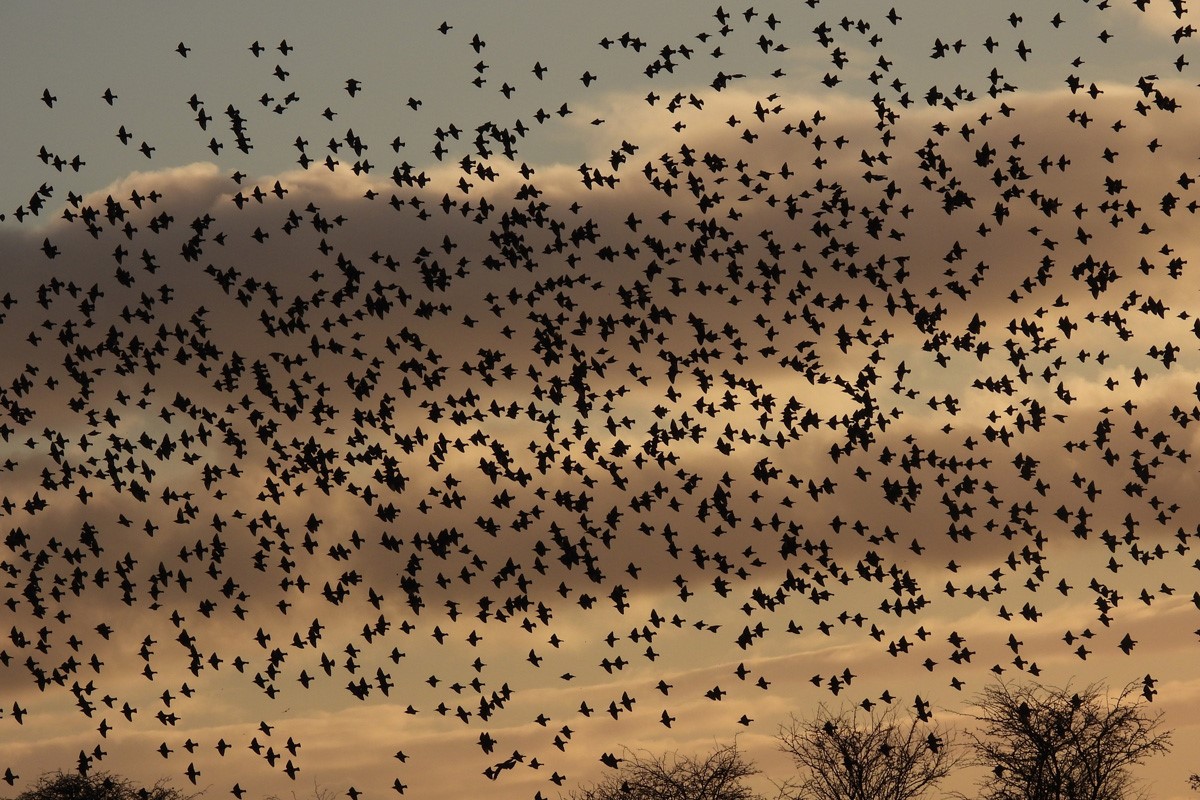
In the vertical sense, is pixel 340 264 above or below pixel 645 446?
above

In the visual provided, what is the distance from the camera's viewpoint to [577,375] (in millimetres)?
53594

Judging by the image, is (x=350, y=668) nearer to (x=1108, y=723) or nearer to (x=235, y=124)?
(x=235, y=124)

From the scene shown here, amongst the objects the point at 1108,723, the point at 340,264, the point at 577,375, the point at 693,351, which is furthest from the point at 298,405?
the point at 1108,723

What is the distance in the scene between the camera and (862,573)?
52.3 m

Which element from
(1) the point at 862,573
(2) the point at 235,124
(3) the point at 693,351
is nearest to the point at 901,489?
(1) the point at 862,573

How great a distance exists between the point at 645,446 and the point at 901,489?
310 inches

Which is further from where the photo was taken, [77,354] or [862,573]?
[77,354]

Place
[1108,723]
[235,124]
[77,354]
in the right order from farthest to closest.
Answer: [1108,723], [77,354], [235,124]

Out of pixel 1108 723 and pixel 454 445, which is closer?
pixel 454 445

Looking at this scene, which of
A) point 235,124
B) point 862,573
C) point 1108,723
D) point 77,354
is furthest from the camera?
point 1108,723

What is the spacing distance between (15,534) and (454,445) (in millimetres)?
13327

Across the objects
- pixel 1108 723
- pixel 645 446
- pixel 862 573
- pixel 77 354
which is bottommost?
pixel 1108 723

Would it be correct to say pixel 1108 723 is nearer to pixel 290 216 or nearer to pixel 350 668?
pixel 350 668

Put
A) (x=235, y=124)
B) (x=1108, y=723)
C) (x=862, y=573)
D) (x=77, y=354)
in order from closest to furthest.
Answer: (x=235, y=124)
(x=862, y=573)
(x=77, y=354)
(x=1108, y=723)
